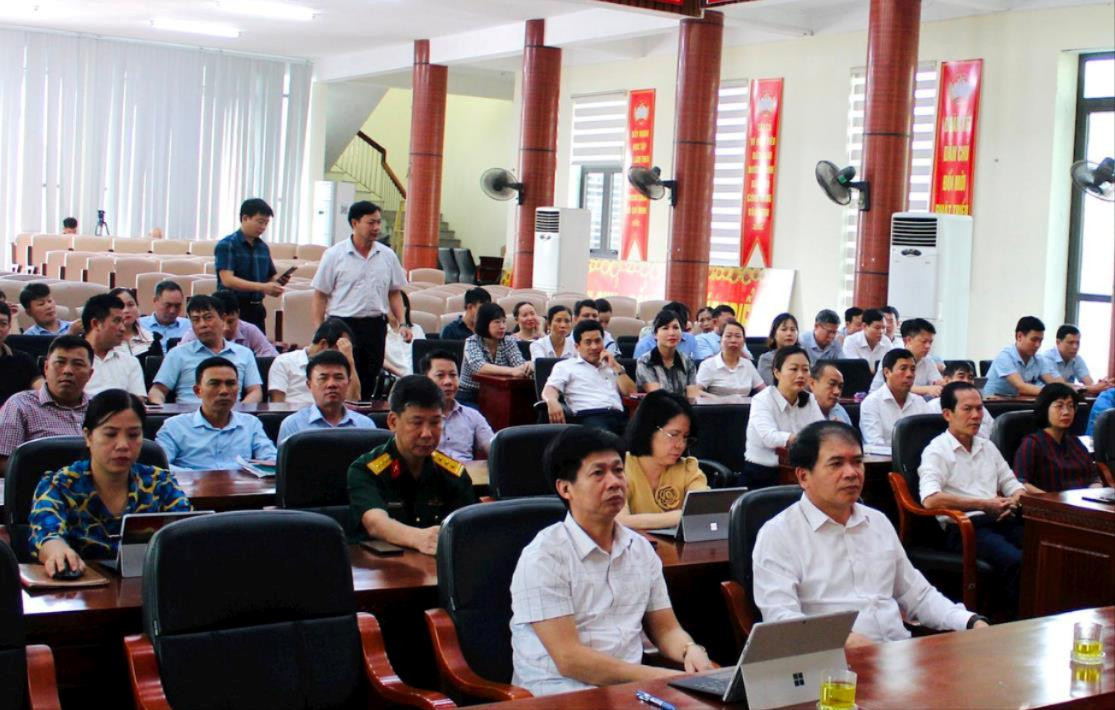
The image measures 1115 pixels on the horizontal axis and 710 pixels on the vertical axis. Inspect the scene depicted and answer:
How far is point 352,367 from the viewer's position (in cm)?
634

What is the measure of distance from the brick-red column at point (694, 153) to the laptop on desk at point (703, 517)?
32.8 feet

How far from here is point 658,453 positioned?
425 centimetres

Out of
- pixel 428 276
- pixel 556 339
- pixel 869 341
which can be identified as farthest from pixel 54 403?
pixel 428 276

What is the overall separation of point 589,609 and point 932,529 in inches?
108

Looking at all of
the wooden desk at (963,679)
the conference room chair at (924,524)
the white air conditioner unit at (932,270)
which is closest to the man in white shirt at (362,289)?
the conference room chair at (924,524)

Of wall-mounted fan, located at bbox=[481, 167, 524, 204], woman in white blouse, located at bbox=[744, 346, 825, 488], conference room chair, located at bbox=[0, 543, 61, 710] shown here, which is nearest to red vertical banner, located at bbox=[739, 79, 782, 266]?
wall-mounted fan, located at bbox=[481, 167, 524, 204]

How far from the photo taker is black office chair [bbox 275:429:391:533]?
3.88m

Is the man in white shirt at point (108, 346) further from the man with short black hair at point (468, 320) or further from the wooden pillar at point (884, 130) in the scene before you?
the wooden pillar at point (884, 130)

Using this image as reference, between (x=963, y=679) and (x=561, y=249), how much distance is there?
40.9 feet

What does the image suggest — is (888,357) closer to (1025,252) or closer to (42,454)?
(42,454)

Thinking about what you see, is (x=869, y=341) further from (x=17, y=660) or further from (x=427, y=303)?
(x=17, y=660)

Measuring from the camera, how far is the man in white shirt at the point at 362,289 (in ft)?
22.4

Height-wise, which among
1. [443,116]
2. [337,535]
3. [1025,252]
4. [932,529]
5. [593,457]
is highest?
[443,116]

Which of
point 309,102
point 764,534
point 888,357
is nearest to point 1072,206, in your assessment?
point 888,357
